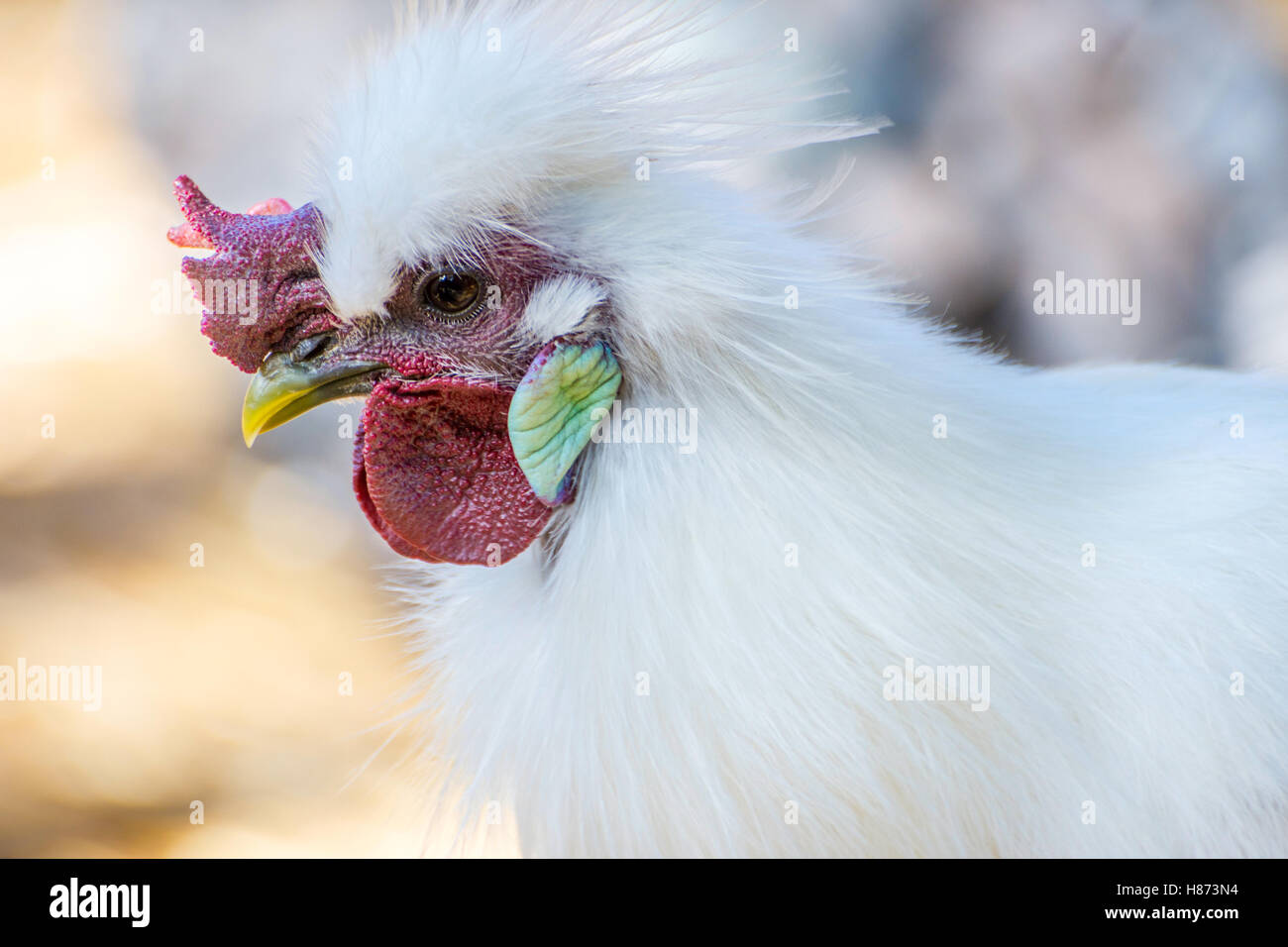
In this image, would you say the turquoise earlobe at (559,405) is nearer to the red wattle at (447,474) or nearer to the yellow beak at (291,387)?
the red wattle at (447,474)

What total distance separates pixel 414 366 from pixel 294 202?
2157 millimetres

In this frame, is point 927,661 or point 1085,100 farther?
point 1085,100

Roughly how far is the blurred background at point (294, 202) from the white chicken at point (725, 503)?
197 cm

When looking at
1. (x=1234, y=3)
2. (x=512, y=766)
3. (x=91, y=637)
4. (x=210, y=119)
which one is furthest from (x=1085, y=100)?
(x=91, y=637)

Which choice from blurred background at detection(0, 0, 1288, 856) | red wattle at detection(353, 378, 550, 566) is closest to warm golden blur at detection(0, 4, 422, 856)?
blurred background at detection(0, 0, 1288, 856)

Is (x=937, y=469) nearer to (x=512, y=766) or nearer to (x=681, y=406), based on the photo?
(x=681, y=406)

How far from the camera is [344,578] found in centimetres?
353

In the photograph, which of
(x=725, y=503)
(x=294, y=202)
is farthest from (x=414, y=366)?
(x=294, y=202)

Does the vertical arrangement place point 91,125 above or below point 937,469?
above

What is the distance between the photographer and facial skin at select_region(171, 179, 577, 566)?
129 centimetres

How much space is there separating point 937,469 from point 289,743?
2536mm

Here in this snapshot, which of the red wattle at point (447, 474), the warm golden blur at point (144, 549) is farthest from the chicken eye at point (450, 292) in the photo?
the warm golden blur at point (144, 549)

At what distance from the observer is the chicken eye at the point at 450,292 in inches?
50.5

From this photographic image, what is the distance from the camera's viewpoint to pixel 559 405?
4.10ft
